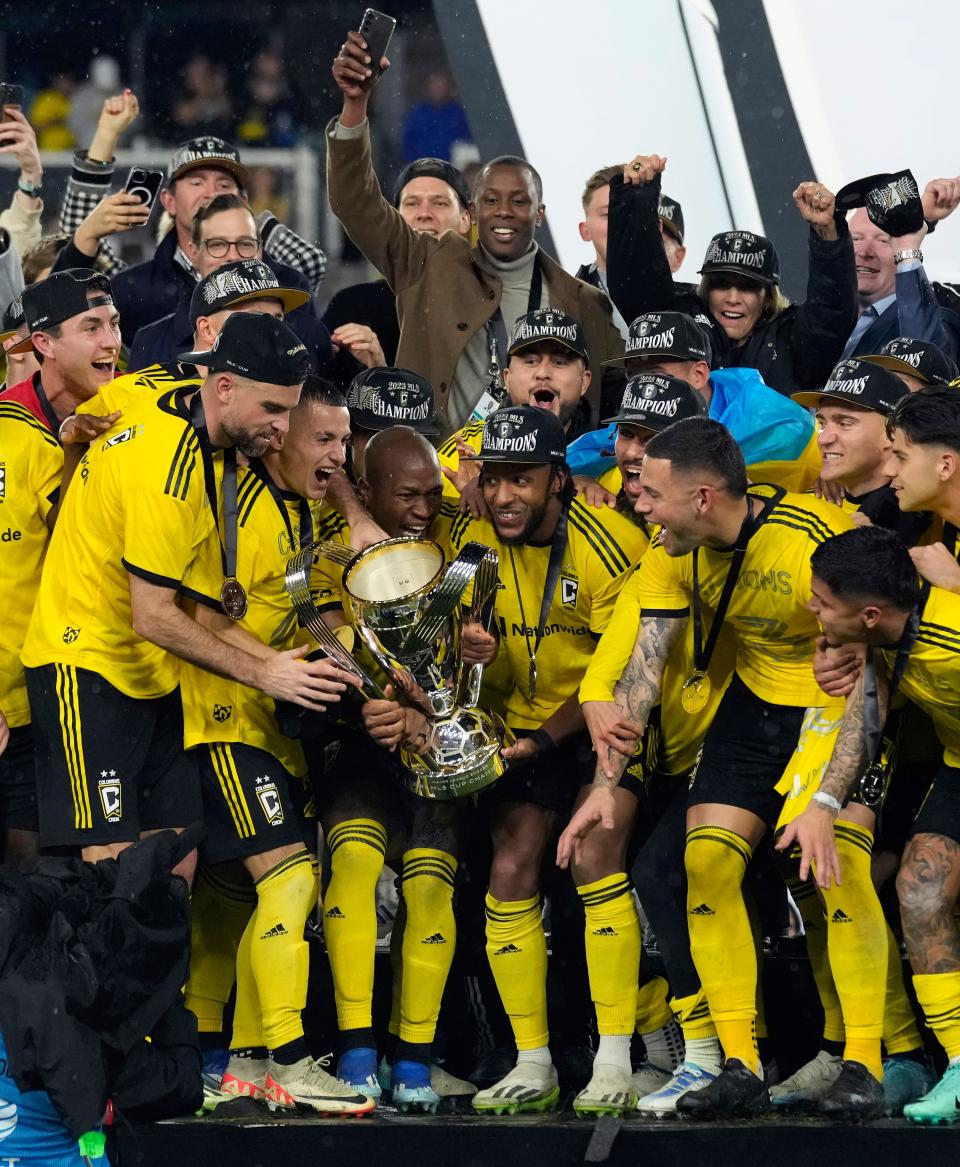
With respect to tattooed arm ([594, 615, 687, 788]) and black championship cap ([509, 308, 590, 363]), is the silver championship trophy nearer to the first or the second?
tattooed arm ([594, 615, 687, 788])

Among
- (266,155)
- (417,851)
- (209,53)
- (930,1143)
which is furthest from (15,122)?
(209,53)

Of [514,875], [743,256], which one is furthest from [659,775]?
[743,256]

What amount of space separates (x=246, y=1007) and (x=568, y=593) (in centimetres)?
155

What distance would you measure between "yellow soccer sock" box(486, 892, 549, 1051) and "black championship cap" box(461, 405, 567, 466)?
4.26 feet

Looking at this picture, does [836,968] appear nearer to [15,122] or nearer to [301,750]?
[301,750]

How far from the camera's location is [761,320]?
22.6 feet

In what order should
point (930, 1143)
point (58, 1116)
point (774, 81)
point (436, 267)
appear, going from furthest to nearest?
point (774, 81)
point (436, 267)
point (930, 1143)
point (58, 1116)

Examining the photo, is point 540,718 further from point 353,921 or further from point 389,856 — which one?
point 353,921

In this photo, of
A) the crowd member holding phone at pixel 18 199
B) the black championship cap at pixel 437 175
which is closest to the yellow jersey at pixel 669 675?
the black championship cap at pixel 437 175

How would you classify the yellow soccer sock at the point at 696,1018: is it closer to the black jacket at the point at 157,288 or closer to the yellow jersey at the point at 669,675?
the yellow jersey at the point at 669,675

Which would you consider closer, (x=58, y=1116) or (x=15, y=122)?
(x=58, y=1116)

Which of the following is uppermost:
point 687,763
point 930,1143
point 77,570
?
point 77,570

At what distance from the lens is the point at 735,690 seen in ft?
19.1

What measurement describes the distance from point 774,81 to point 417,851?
21.0 ft
